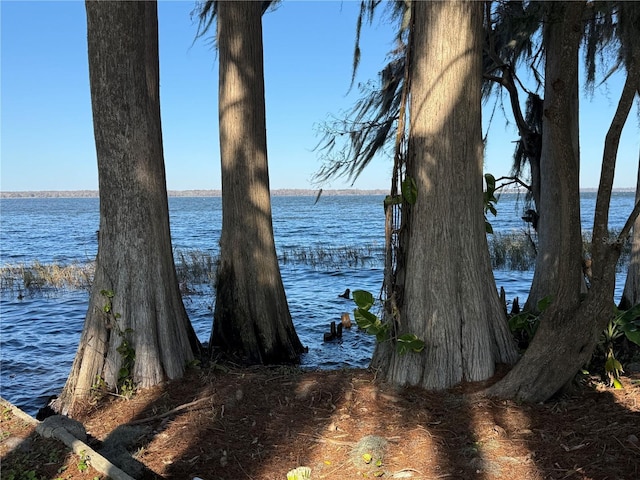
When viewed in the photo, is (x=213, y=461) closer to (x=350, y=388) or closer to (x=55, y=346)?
(x=350, y=388)

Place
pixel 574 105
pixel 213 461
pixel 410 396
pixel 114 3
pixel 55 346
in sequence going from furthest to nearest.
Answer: pixel 55 346 → pixel 574 105 → pixel 114 3 → pixel 410 396 → pixel 213 461

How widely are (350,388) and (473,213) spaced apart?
166cm

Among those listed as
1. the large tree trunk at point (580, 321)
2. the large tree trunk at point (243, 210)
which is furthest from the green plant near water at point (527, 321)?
the large tree trunk at point (243, 210)

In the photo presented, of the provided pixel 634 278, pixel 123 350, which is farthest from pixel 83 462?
pixel 634 278

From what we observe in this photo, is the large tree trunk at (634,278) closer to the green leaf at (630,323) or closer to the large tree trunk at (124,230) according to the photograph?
the green leaf at (630,323)

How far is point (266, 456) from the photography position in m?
3.31

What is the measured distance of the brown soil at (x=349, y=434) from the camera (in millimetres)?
3021

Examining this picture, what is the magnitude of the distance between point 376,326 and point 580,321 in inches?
57.1

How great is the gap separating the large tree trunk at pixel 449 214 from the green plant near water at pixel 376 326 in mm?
117

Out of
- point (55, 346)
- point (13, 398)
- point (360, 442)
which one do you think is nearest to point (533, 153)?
point (360, 442)

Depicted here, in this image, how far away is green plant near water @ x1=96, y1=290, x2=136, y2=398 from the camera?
14.7 ft

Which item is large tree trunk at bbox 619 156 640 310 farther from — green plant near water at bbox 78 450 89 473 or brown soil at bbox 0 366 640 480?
green plant near water at bbox 78 450 89 473

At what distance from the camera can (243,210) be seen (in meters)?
6.26

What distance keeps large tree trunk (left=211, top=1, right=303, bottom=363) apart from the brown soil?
5.97ft
